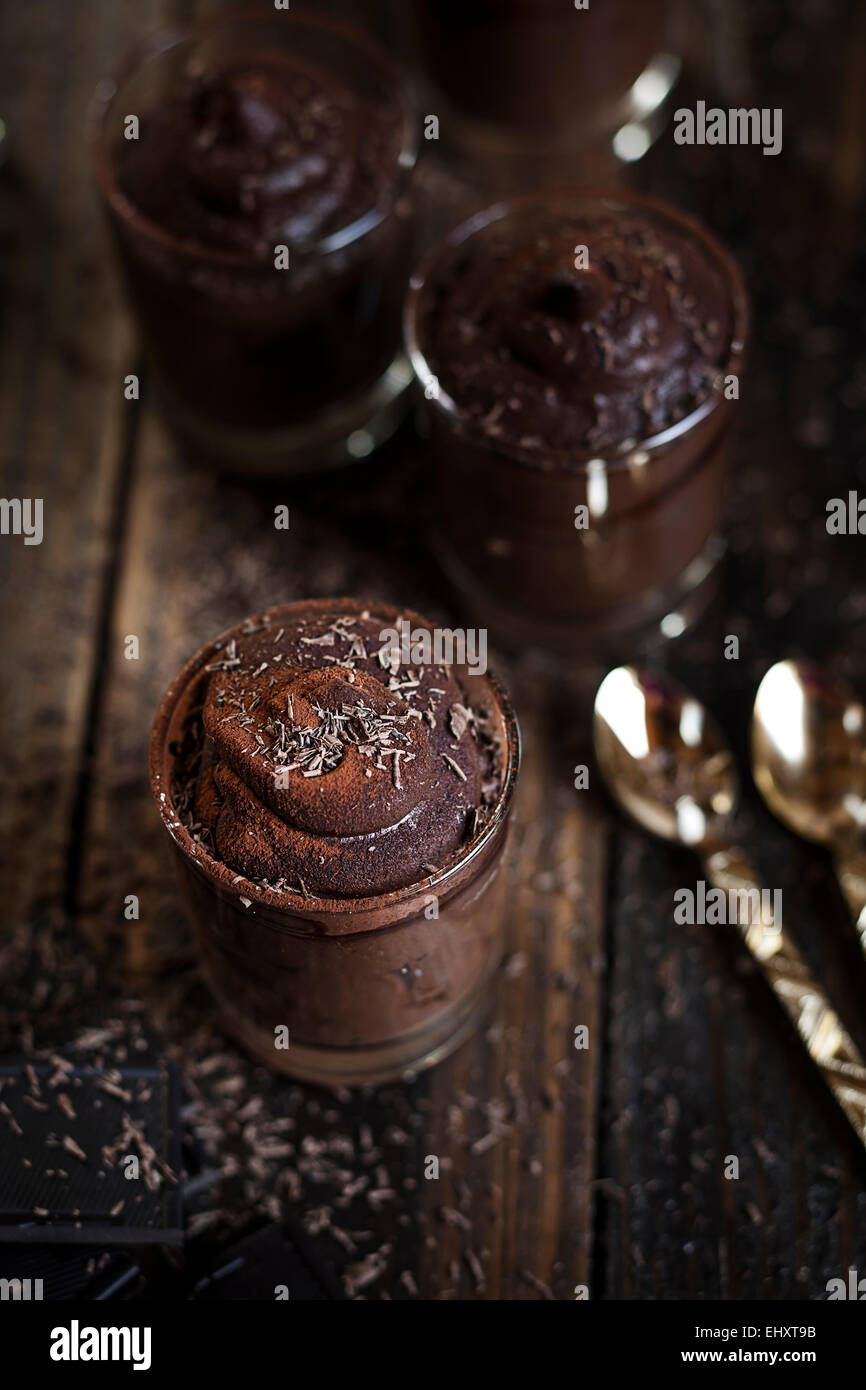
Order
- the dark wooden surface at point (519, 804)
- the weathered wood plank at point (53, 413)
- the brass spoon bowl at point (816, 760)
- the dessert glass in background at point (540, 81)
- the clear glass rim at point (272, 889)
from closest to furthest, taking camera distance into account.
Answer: the clear glass rim at point (272, 889)
the dark wooden surface at point (519, 804)
the brass spoon bowl at point (816, 760)
the weathered wood plank at point (53, 413)
the dessert glass in background at point (540, 81)

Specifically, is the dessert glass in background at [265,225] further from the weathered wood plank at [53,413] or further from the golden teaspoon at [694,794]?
the golden teaspoon at [694,794]

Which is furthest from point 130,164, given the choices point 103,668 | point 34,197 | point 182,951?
point 182,951

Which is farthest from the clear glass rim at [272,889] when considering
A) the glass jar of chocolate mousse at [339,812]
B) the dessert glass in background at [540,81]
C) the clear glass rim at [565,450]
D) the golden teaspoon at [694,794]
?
the dessert glass in background at [540,81]

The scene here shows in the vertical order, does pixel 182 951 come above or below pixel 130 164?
below

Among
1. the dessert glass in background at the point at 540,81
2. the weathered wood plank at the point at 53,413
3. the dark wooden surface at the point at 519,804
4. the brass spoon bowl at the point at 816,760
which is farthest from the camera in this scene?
the dessert glass in background at the point at 540,81

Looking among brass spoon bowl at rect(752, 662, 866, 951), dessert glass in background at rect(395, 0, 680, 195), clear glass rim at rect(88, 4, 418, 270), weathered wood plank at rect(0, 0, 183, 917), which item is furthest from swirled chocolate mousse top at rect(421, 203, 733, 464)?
weathered wood plank at rect(0, 0, 183, 917)

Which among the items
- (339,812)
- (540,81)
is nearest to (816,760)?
(339,812)

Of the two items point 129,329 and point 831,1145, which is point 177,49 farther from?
point 831,1145
